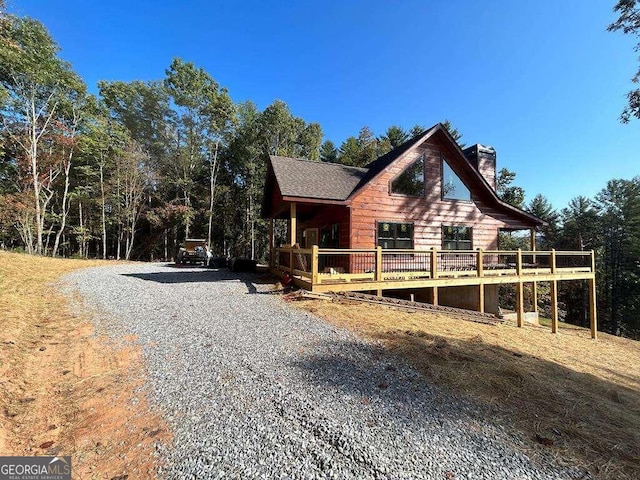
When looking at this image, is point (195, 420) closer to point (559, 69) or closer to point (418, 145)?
point (418, 145)

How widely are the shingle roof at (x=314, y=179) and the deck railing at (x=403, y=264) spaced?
2235mm

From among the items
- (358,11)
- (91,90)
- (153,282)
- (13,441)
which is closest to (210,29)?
(358,11)

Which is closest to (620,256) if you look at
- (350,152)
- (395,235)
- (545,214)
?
(545,214)

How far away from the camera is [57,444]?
238 centimetres

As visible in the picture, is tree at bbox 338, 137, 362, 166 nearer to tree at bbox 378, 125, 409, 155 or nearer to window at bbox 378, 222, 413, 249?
tree at bbox 378, 125, 409, 155

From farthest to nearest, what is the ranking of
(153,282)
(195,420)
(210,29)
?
(210,29), (153,282), (195,420)

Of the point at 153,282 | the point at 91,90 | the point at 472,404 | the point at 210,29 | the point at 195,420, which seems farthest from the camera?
the point at 91,90

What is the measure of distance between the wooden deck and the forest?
53.2 feet

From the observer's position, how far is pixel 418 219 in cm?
1234

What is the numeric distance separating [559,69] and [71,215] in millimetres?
36893

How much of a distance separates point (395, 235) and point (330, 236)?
9.69ft

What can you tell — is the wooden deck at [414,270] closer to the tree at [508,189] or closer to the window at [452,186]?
the window at [452,186]

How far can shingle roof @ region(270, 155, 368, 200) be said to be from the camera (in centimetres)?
1042
